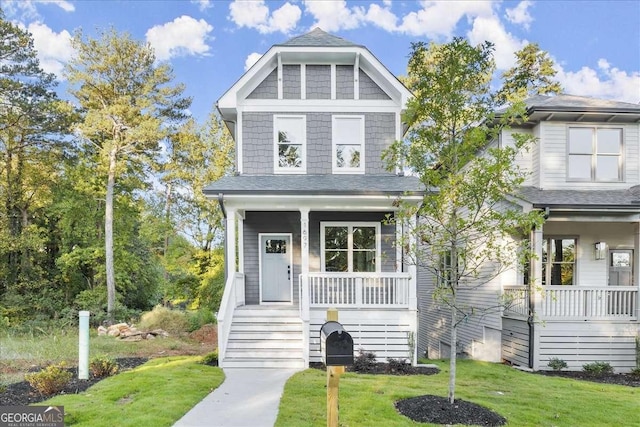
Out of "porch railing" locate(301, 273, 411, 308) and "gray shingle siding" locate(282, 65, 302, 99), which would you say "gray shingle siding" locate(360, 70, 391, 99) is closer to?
"gray shingle siding" locate(282, 65, 302, 99)

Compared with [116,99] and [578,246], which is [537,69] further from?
[116,99]

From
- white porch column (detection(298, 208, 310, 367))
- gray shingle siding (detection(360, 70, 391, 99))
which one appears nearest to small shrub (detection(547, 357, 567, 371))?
white porch column (detection(298, 208, 310, 367))

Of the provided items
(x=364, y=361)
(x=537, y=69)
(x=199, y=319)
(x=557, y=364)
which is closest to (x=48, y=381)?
(x=364, y=361)

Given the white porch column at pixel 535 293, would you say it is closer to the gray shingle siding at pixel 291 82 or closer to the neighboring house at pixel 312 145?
the neighboring house at pixel 312 145

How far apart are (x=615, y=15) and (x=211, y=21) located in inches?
757

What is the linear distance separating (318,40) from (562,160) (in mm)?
7718

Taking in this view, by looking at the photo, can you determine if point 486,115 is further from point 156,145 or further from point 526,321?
point 156,145

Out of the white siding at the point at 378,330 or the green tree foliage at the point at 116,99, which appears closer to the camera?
the white siding at the point at 378,330

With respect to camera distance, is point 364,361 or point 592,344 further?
point 592,344

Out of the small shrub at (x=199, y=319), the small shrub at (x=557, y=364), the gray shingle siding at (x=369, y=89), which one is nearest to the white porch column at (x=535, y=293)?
the small shrub at (x=557, y=364)

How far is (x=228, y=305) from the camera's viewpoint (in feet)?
28.8

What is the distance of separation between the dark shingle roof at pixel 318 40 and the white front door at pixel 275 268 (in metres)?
5.54

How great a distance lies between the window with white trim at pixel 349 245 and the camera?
36.5ft

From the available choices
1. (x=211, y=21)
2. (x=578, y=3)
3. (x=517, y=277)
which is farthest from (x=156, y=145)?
(x=578, y=3)
